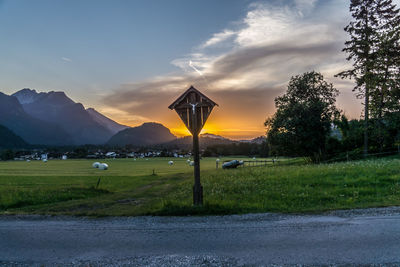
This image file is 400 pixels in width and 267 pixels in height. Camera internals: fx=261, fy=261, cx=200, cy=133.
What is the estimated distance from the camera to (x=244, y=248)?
285 inches

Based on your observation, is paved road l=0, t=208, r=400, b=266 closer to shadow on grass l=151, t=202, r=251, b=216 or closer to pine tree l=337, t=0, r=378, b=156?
shadow on grass l=151, t=202, r=251, b=216

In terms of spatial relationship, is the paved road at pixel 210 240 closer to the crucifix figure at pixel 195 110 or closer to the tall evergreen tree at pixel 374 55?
the crucifix figure at pixel 195 110

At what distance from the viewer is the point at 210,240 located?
26.1 feet

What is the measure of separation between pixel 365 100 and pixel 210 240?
4776cm

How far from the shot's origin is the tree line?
4350cm

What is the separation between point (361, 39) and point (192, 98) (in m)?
44.7

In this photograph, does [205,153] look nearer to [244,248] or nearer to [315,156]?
[315,156]

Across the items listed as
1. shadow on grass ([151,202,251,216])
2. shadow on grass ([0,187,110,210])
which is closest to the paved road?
shadow on grass ([151,202,251,216])

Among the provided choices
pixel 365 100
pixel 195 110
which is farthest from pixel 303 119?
pixel 195 110

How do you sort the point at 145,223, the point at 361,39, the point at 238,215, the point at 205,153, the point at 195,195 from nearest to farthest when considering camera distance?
the point at 145,223
the point at 238,215
the point at 195,195
the point at 361,39
the point at 205,153

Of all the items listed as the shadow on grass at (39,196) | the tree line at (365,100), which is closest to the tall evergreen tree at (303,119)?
the tree line at (365,100)

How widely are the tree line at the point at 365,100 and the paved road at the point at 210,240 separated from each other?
3588cm

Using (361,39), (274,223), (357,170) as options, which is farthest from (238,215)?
(361,39)

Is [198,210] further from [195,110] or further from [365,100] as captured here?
[365,100]
